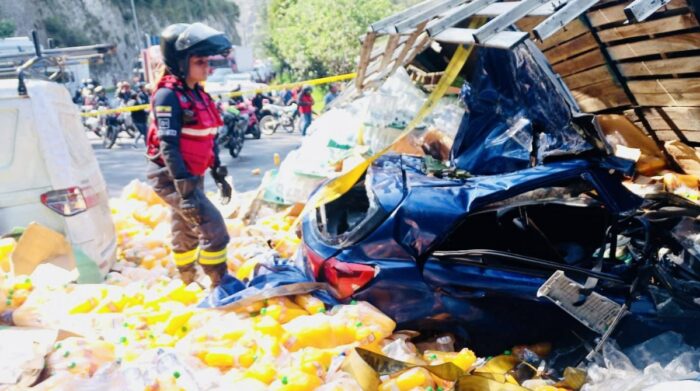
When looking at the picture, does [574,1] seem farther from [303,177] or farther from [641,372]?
[303,177]

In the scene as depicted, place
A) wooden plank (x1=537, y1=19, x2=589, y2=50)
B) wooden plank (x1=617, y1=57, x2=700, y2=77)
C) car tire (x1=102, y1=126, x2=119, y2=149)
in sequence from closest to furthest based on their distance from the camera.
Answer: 1. wooden plank (x1=617, y1=57, x2=700, y2=77)
2. wooden plank (x1=537, y1=19, x2=589, y2=50)
3. car tire (x1=102, y1=126, x2=119, y2=149)

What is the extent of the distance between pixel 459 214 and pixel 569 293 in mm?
582

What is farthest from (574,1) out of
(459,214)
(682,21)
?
(682,21)

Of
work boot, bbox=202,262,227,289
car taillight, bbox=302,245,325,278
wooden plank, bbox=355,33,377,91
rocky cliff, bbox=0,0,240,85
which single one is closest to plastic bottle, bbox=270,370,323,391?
car taillight, bbox=302,245,325,278

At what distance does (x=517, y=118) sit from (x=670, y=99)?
193cm

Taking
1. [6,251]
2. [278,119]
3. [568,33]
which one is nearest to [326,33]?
[278,119]

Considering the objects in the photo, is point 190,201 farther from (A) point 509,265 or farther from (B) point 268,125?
(B) point 268,125

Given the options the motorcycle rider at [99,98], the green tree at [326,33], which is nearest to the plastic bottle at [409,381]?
the motorcycle rider at [99,98]

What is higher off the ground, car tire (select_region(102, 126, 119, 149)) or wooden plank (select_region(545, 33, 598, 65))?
wooden plank (select_region(545, 33, 598, 65))

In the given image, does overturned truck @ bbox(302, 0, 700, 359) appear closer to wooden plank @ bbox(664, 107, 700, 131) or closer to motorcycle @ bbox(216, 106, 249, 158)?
wooden plank @ bbox(664, 107, 700, 131)

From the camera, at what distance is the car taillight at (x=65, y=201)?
12.6 feet

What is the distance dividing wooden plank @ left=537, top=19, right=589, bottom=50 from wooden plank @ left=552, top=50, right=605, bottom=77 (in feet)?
0.63

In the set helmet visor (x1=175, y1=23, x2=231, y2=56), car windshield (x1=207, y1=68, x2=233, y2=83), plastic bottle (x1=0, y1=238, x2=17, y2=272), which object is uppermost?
helmet visor (x1=175, y1=23, x2=231, y2=56)

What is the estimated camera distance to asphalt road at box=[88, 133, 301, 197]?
9578mm
